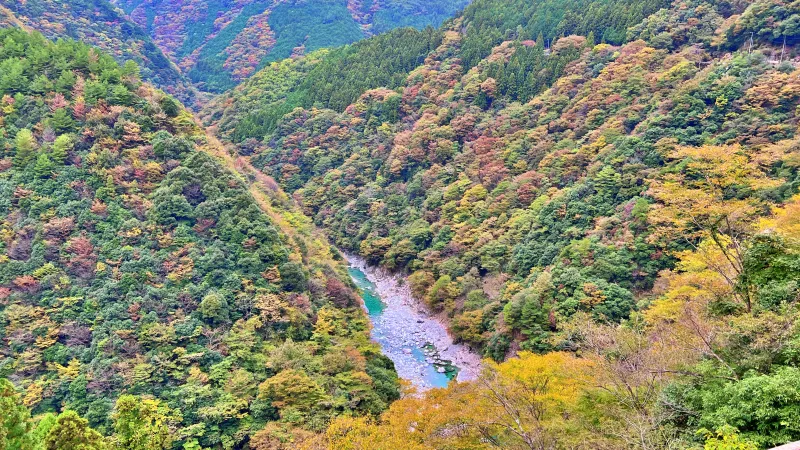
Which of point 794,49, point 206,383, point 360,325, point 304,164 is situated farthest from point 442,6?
point 206,383

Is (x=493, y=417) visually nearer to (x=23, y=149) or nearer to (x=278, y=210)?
(x=23, y=149)

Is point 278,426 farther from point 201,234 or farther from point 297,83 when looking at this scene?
point 297,83

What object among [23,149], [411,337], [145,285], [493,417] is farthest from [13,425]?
[411,337]

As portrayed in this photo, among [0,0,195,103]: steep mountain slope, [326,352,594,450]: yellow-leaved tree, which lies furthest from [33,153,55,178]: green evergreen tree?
[0,0,195,103]: steep mountain slope

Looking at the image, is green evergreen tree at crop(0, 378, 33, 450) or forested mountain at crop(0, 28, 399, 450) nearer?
green evergreen tree at crop(0, 378, 33, 450)

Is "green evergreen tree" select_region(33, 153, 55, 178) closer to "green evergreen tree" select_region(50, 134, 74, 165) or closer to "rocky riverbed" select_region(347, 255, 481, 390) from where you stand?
"green evergreen tree" select_region(50, 134, 74, 165)

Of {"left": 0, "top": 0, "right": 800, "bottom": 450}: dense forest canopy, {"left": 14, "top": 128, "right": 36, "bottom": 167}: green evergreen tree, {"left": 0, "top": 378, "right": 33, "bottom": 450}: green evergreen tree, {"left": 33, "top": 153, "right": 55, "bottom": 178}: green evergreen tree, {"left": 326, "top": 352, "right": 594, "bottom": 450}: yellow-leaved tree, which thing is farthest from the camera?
{"left": 14, "top": 128, "right": 36, "bottom": 167}: green evergreen tree

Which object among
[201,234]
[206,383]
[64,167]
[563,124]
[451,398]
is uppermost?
[64,167]
